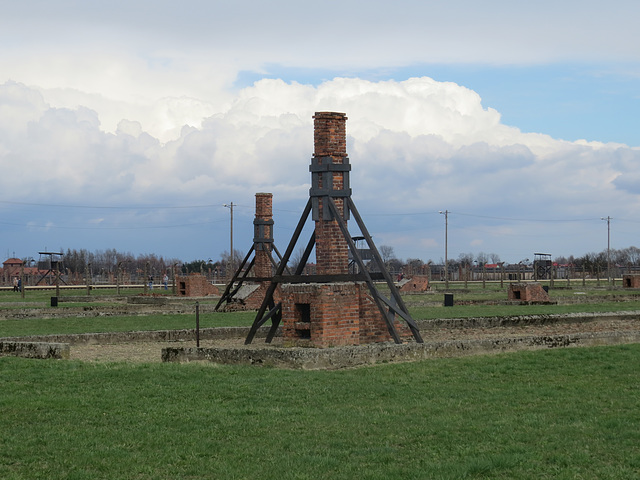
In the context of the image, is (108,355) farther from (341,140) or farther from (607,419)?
(607,419)

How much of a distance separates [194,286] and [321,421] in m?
27.6

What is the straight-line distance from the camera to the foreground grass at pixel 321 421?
6.38 m

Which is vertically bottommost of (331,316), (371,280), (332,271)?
(331,316)

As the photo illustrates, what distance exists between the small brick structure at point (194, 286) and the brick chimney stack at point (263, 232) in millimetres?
9091

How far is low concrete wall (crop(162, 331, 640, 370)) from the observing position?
12.0 m

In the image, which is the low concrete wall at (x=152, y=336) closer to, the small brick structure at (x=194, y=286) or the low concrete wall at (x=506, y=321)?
the low concrete wall at (x=506, y=321)

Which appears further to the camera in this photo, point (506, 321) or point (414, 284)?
point (414, 284)

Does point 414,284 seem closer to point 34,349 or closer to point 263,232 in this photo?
point 263,232

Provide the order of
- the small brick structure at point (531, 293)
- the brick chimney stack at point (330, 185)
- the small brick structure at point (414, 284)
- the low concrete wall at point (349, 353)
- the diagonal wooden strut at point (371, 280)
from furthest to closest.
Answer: the small brick structure at point (414, 284), the small brick structure at point (531, 293), the brick chimney stack at point (330, 185), the diagonal wooden strut at point (371, 280), the low concrete wall at point (349, 353)

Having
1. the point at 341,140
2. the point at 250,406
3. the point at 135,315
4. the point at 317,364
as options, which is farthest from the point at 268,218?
the point at 250,406

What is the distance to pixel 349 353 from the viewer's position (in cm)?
1223

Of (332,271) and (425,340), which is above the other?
(332,271)

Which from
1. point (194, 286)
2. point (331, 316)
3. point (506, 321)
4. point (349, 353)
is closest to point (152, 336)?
point (331, 316)

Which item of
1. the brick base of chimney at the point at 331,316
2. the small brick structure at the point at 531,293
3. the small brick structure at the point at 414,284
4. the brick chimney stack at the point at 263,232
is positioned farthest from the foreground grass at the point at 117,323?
the small brick structure at the point at 414,284
